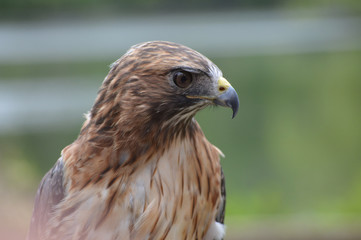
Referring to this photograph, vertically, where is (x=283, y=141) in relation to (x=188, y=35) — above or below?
below

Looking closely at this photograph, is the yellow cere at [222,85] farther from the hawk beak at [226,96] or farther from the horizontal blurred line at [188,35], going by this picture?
the horizontal blurred line at [188,35]

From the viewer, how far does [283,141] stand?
10.1 m

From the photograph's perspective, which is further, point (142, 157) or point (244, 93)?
point (244, 93)

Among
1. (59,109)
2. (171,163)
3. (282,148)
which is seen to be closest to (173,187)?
(171,163)

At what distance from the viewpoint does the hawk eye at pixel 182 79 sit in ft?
8.74

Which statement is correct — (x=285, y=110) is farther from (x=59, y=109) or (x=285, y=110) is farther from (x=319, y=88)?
(x=59, y=109)

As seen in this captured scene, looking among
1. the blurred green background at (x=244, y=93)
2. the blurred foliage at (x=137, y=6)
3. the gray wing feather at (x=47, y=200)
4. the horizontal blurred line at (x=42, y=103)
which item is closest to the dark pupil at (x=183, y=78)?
the gray wing feather at (x=47, y=200)

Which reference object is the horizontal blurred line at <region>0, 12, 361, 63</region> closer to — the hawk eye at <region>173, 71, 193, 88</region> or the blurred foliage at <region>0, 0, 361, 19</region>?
the blurred foliage at <region>0, 0, 361, 19</region>

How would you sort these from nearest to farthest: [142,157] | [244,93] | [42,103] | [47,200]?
1. [142,157]
2. [47,200]
3. [244,93]
4. [42,103]

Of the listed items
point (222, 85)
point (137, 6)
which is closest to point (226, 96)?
point (222, 85)

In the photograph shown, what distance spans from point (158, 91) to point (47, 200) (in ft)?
2.59

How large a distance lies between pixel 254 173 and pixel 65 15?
13.2m

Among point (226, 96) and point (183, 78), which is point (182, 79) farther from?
point (226, 96)

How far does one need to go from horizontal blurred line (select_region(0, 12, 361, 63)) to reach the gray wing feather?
14.0 meters
